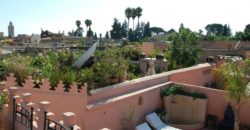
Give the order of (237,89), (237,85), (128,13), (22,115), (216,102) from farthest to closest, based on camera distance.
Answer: (128,13)
(216,102)
(237,85)
(237,89)
(22,115)

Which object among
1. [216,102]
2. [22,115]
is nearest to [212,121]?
[216,102]

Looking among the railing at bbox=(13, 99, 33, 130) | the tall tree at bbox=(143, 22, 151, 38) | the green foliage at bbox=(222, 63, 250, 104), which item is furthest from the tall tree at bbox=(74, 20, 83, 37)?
the railing at bbox=(13, 99, 33, 130)

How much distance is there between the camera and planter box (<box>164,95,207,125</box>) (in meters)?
16.9

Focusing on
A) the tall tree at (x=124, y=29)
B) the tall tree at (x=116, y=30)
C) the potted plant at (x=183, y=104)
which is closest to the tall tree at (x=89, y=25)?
the tall tree at (x=116, y=30)

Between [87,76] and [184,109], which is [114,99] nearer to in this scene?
[87,76]

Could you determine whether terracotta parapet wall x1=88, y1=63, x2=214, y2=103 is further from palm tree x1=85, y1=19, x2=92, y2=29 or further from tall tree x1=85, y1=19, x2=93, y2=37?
tall tree x1=85, y1=19, x2=93, y2=37

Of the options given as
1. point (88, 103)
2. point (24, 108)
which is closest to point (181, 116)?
point (88, 103)

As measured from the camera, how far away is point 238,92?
14844 millimetres

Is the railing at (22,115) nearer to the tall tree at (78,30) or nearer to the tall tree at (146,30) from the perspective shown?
the tall tree at (78,30)

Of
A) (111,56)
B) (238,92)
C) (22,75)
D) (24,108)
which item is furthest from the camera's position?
(111,56)

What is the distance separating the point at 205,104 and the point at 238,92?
8.23 ft

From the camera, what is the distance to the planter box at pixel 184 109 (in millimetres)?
16906

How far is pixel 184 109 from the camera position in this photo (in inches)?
677

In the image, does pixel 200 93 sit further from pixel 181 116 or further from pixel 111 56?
pixel 111 56
